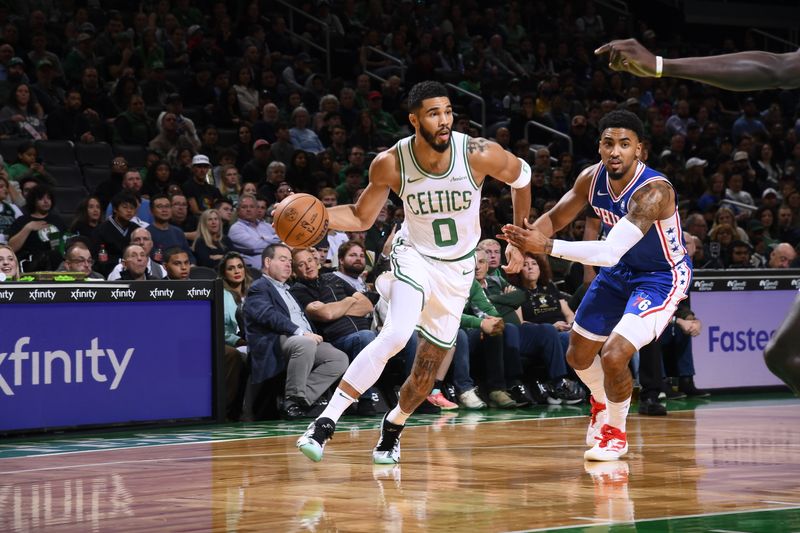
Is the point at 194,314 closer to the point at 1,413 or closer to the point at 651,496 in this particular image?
the point at 1,413

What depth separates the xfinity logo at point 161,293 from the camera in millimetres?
10078

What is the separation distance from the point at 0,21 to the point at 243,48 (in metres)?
3.55

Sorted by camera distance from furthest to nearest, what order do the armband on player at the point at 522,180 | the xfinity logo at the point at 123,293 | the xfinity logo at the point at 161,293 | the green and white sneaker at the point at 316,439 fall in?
the xfinity logo at the point at 161,293
the xfinity logo at the point at 123,293
the armband on player at the point at 522,180
the green and white sneaker at the point at 316,439

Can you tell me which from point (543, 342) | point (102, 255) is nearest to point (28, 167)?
point (102, 255)

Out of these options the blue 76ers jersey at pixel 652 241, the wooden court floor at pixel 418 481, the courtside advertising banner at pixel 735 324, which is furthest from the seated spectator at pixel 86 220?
the courtside advertising banner at pixel 735 324

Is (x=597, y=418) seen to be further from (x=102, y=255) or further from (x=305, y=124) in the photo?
(x=305, y=124)

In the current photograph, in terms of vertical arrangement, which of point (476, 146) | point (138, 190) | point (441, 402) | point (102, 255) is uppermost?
point (476, 146)

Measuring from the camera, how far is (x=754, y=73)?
14.0 feet

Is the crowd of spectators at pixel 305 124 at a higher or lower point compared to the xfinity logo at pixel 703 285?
higher

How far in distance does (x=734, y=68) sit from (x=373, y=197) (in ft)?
11.2

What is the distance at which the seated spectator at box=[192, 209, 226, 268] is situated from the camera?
1214 cm

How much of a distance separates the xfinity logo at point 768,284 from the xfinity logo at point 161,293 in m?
6.73

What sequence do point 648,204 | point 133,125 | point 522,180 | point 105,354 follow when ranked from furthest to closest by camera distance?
point 133,125
point 105,354
point 522,180
point 648,204

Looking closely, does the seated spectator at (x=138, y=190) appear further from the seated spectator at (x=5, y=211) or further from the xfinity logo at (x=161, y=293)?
the xfinity logo at (x=161, y=293)
